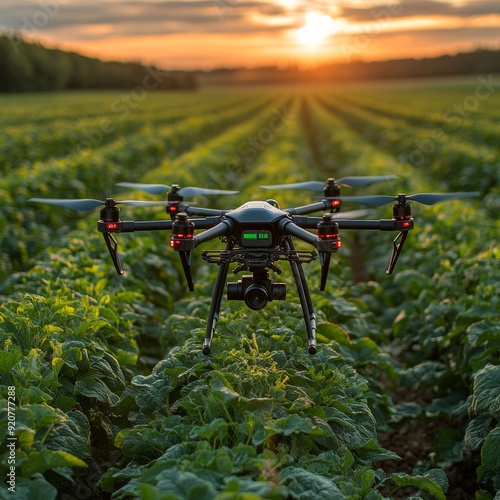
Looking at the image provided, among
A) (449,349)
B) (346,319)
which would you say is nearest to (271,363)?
(346,319)

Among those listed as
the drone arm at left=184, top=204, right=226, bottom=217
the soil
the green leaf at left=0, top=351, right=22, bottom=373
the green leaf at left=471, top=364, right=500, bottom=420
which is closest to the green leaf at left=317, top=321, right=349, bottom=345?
the soil

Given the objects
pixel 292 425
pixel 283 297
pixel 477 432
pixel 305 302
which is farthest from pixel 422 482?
pixel 283 297

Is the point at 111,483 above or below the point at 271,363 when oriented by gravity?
below

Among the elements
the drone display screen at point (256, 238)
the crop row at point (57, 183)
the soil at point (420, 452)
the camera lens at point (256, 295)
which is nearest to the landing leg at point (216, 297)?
the camera lens at point (256, 295)

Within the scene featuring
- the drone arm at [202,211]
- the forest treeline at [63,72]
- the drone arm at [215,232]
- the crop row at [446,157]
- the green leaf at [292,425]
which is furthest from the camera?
the forest treeline at [63,72]

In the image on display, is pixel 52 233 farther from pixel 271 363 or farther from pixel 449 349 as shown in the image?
pixel 271 363

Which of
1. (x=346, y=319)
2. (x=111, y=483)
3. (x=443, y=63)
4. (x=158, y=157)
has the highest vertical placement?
(x=443, y=63)

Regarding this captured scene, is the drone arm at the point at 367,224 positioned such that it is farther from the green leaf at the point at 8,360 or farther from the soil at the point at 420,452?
the soil at the point at 420,452
